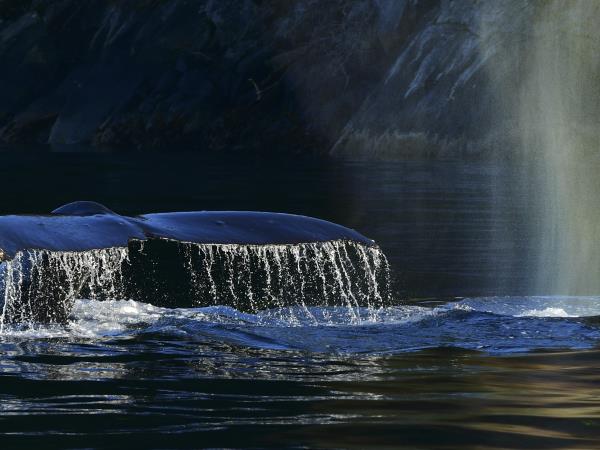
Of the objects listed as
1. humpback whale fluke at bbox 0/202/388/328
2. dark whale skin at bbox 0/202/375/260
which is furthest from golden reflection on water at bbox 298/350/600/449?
dark whale skin at bbox 0/202/375/260

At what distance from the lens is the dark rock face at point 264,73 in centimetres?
4812

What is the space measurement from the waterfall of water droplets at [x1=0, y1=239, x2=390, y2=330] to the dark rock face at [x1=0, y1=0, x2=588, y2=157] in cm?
2630

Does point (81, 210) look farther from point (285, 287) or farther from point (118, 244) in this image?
point (285, 287)

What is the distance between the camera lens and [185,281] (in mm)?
16562

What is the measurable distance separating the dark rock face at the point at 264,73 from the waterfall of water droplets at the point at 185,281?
26.3 meters

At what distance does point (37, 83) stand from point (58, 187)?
135 feet

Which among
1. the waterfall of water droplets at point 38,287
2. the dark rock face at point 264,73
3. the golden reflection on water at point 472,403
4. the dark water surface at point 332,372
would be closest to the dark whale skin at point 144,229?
the waterfall of water droplets at point 38,287

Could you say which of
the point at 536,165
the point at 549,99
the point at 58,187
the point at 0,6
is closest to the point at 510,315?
the point at 58,187

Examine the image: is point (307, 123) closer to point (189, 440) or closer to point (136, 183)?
point (136, 183)

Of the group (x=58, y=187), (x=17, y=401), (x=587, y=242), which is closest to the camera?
(x=17, y=401)

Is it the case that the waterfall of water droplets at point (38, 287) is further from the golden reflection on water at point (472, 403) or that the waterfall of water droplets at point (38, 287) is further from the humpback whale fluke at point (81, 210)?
the golden reflection on water at point (472, 403)

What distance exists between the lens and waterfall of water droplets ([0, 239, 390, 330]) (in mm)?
9781

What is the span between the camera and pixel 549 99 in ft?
153

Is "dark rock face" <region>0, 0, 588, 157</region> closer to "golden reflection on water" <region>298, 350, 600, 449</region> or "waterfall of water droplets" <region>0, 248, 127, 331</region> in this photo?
"waterfall of water droplets" <region>0, 248, 127, 331</region>
